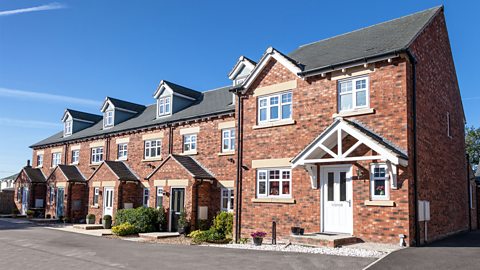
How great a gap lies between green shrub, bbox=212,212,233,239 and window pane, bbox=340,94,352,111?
7.52 meters

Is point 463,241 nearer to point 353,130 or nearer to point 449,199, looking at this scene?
point 449,199

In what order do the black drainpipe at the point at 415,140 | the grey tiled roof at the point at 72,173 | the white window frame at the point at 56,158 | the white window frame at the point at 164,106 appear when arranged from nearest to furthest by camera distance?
the black drainpipe at the point at 415,140, the white window frame at the point at 164,106, the grey tiled roof at the point at 72,173, the white window frame at the point at 56,158

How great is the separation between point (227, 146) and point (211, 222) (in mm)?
3968

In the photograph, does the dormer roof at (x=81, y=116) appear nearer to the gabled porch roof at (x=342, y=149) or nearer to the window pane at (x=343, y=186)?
the gabled porch roof at (x=342, y=149)

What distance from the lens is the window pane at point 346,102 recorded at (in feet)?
50.9

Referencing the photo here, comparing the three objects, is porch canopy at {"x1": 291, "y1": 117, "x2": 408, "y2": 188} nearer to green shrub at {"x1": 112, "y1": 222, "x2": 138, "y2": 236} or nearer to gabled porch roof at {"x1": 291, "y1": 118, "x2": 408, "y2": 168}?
gabled porch roof at {"x1": 291, "y1": 118, "x2": 408, "y2": 168}

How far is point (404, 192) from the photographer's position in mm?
13469

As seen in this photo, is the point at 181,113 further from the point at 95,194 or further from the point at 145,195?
the point at 95,194

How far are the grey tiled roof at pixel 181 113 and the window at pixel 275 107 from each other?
11.4 feet

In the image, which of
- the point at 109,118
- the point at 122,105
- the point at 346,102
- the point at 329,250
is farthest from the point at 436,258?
the point at 109,118

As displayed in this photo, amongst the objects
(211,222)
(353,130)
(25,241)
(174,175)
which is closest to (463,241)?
(353,130)

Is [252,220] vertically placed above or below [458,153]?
below

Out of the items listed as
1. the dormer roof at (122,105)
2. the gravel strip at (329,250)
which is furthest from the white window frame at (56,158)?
the gravel strip at (329,250)

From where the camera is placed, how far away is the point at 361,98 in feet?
49.9
